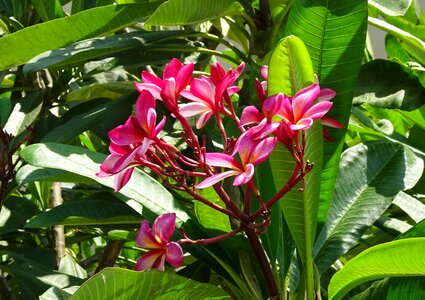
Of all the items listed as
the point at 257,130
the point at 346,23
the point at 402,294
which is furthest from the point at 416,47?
→ the point at 257,130

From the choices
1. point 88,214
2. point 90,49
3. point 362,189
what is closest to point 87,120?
point 90,49

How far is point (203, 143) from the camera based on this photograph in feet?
2.72

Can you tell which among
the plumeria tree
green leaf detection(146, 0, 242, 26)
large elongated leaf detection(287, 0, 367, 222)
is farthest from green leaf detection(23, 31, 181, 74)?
large elongated leaf detection(287, 0, 367, 222)

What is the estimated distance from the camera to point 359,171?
1.18 metres

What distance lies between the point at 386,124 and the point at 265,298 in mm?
703

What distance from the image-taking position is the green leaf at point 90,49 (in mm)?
1302

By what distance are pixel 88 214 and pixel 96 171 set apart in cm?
22

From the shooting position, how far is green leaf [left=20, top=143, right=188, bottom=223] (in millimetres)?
1015

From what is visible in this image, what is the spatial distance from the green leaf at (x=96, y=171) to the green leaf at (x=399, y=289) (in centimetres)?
26

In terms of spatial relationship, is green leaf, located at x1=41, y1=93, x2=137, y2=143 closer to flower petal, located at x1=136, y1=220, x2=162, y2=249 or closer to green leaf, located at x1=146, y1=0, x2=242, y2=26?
green leaf, located at x1=146, y1=0, x2=242, y2=26

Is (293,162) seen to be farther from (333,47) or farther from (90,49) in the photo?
(90,49)

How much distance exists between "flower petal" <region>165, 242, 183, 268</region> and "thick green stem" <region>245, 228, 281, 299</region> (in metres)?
0.07

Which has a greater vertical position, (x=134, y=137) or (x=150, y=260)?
(x=134, y=137)

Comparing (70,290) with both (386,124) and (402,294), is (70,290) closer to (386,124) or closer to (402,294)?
(402,294)
